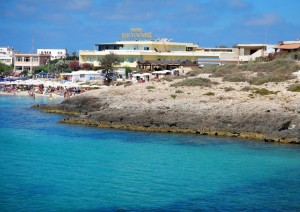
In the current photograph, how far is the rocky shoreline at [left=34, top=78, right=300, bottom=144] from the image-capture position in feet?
128

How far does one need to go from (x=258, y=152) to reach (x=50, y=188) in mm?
14512

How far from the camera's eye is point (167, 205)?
2128cm

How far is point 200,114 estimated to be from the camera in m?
43.1

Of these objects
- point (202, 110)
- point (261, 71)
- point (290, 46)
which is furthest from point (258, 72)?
point (290, 46)

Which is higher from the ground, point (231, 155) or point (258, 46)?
point (258, 46)

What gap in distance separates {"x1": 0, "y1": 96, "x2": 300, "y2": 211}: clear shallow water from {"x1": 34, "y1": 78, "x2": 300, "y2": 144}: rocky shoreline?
7.33ft

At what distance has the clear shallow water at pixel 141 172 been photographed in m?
21.7

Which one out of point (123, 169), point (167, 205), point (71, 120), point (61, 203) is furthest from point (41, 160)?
point (71, 120)

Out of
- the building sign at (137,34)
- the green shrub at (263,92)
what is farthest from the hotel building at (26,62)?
the green shrub at (263,92)

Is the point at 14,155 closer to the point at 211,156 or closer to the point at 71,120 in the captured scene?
the point at 211,156

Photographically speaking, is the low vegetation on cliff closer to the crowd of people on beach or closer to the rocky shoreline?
the rocky shoreline

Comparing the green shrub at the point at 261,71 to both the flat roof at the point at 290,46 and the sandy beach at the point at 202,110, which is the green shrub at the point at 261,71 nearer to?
the sandy beach at the point at 202,110

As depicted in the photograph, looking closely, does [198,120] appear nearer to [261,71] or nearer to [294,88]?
[294,88]

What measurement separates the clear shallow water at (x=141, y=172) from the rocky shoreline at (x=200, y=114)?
7.33 ft
